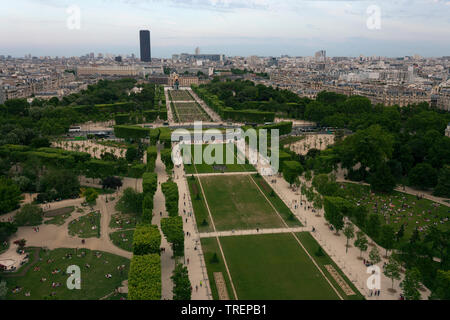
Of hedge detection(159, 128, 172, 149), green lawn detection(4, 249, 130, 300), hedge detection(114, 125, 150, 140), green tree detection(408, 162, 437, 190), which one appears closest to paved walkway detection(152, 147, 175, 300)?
green lawn detection(4, 249, 130, 300)

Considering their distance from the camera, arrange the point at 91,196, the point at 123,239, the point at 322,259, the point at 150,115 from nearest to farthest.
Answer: the point at 322,259 < the point at 123,239 < the point at 91,196 < the point at 150,115

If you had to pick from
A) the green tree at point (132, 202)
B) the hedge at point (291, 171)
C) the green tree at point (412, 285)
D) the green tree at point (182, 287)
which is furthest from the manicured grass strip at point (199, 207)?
the green tree at point (412, 285)

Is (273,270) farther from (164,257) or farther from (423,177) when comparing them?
(423,177)

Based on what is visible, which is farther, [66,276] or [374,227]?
[374,227]

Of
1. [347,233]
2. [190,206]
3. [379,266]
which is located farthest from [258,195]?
[379,266]

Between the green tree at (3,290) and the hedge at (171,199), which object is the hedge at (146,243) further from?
the green tree at (3,290)

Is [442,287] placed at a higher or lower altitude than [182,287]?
higher

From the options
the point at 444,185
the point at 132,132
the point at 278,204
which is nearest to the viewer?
the point at 278,204

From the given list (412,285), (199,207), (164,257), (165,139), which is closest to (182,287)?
(164,257)
